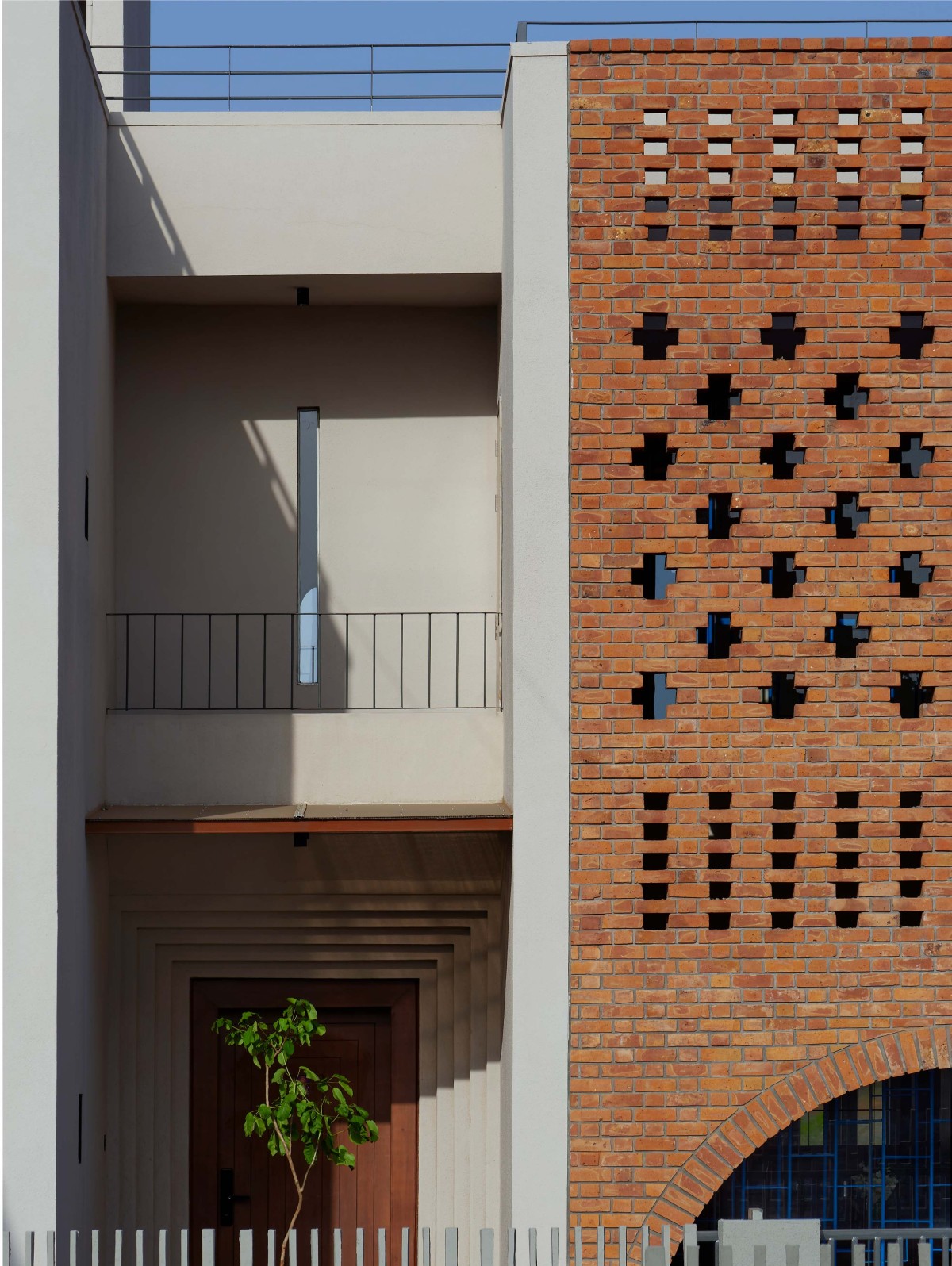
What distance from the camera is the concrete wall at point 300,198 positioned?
22.8 feet

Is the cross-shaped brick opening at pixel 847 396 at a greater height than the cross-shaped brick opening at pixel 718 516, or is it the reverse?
the cross-shaped brick opening at pixel 847 396

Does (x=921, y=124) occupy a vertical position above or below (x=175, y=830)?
above

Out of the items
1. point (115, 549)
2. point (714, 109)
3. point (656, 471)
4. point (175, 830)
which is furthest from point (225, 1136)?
point (714, 109)

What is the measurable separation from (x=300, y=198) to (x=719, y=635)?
135 inches

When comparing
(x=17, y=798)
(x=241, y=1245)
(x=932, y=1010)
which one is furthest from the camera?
(x=932, y=1010)

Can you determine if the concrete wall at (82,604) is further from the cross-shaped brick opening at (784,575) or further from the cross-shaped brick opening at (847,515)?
the cross-shaped brick opening at (847,515)

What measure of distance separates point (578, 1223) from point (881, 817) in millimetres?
2482

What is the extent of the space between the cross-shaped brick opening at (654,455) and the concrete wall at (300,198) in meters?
1.55

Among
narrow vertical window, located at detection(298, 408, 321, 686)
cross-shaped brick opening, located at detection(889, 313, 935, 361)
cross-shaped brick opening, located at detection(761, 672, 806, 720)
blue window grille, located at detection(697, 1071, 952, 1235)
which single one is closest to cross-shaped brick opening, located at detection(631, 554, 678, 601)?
cross-shaped brick opening, located at detection(761, 672, 806, 720)

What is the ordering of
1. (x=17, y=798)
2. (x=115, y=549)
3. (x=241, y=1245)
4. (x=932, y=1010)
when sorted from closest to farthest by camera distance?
(x=241, y=1245)
(x=17, y=798)
(x=932, y=1010)
(x=115, y=549)

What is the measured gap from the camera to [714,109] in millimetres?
6125

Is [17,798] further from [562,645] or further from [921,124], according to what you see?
[921,124]

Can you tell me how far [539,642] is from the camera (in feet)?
20.0

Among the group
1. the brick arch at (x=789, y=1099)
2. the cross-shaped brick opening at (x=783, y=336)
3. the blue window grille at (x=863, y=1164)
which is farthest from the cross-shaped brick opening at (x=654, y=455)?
the blue window grille at (x=863, y=1164)
